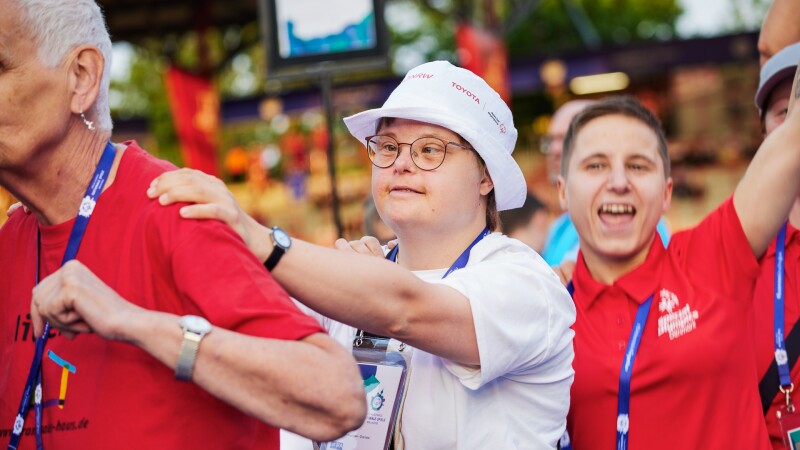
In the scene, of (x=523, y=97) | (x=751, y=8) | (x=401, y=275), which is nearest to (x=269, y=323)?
(x=401, y=275)

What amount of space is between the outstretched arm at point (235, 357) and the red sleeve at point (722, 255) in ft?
4.64

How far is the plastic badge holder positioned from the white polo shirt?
0.16ft

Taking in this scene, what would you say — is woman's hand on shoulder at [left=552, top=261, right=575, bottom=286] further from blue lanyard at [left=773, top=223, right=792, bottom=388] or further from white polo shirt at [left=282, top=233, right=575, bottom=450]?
white polo shirt at [left=282, top=233, right=575, bottom=450]

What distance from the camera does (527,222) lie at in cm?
484

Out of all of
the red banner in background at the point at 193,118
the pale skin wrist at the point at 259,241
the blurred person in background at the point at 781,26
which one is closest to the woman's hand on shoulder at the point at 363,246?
the pale skin wrist at the point at 259,241

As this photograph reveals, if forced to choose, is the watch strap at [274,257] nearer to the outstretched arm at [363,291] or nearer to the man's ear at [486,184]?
the outstretched arm at [363,291]

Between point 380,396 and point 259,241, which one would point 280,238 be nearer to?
point 259,241

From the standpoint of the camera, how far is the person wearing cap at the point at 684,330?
226 cm

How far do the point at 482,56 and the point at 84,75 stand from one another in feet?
32.4

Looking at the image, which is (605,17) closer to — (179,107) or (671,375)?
(179,107)

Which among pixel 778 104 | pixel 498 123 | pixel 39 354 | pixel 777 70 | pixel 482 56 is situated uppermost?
pixel 482 56

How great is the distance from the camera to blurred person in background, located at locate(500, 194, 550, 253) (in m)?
4.72

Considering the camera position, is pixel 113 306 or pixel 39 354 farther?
pixel 39 354

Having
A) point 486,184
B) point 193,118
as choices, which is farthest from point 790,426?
point 193,118
